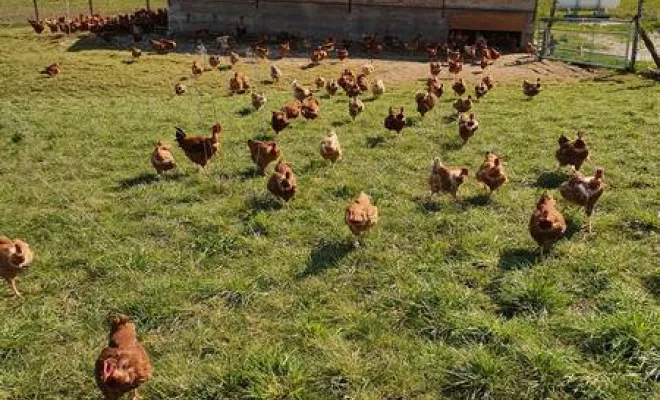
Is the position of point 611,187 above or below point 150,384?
above

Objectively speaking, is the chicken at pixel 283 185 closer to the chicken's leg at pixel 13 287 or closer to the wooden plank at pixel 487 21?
the chicken's leg at pixel 13 287

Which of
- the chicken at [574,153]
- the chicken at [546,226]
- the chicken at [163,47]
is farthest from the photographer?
the chicken at [163,47]

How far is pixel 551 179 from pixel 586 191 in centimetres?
215

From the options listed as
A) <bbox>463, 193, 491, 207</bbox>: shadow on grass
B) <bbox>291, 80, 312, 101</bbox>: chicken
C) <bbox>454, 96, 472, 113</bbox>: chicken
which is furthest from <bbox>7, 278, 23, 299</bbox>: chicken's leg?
<bbox>291, 80, 312, 101</bbox>: chicken

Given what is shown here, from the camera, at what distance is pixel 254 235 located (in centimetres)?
829

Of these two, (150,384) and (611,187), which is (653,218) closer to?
(611,187)

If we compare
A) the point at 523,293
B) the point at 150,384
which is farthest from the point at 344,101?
the point at 150,384

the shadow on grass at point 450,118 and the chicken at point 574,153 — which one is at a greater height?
the chicken at point 574,153

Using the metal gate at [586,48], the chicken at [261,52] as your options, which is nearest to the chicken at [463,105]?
the metal gate at [586,48]

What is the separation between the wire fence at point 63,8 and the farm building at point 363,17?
11401 millimetres

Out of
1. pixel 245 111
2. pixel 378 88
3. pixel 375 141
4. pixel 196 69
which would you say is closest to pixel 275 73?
pixel 196 69

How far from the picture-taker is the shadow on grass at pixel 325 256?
7.39 m

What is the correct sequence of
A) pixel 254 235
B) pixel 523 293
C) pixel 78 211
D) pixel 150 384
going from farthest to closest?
pixel 78 211 → pixel 254 235 → pixel 523 293 → pixel 150 384

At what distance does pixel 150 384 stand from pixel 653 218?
662cm
